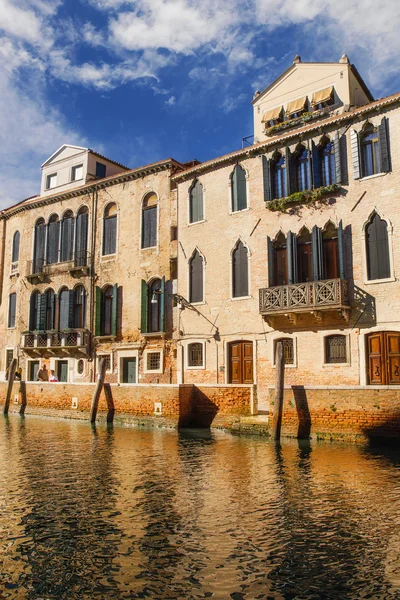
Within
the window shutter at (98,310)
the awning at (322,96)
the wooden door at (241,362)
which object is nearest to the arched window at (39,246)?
the window shutter at (98,310)

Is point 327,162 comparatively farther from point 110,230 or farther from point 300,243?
point 110,230

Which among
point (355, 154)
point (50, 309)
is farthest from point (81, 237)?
point (355, 154)

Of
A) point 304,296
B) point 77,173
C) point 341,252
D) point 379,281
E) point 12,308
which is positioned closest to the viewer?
point 379,281

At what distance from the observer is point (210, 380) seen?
2020 cm

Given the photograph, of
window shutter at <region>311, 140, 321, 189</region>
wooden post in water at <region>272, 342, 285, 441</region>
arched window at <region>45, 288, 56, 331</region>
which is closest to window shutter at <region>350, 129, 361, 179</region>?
window shutter at <region>311, 140, 321, 189</region>

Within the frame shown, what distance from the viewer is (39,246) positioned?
28406 mm

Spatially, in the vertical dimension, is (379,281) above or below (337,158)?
below

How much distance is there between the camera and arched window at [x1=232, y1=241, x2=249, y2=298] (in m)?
19.9

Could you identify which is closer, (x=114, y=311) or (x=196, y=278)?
(x=196, y=278)

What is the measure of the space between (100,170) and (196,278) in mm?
10279

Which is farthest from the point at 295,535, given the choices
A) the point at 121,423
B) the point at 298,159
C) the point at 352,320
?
the point at 298,159

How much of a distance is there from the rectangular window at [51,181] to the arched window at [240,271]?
13173 millimetres

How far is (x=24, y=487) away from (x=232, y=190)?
567 inches

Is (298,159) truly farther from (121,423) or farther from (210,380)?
(121,423)
